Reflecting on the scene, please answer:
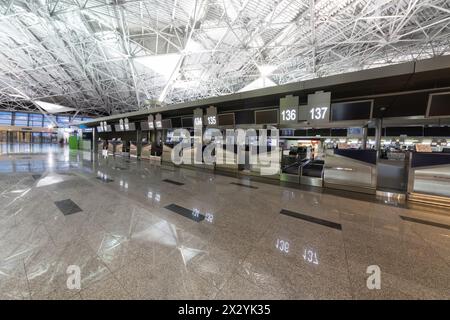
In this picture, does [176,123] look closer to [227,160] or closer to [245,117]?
[227,160]

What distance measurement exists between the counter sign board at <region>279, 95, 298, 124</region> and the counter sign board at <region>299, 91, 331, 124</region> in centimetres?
24

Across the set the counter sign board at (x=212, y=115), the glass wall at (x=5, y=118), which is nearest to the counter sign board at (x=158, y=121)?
the counter sign board at (x=212, y=115)

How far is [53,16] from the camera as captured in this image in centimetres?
929

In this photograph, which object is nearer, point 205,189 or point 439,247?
point 439,247

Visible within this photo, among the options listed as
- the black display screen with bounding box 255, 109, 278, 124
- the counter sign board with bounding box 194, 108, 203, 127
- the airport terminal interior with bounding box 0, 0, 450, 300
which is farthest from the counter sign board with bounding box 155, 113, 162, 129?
the black display screen with bounding box 255, 109, 278, 124

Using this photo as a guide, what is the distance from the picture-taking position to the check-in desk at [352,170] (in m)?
5.40

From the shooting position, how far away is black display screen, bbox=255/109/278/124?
6395 mm

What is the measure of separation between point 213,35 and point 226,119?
29.5ft

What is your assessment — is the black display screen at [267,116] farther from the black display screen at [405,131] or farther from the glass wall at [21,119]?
the glass wall at [21,119]

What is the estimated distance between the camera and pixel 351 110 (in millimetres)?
5297

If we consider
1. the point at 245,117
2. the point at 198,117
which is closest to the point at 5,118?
the point at 198,117
